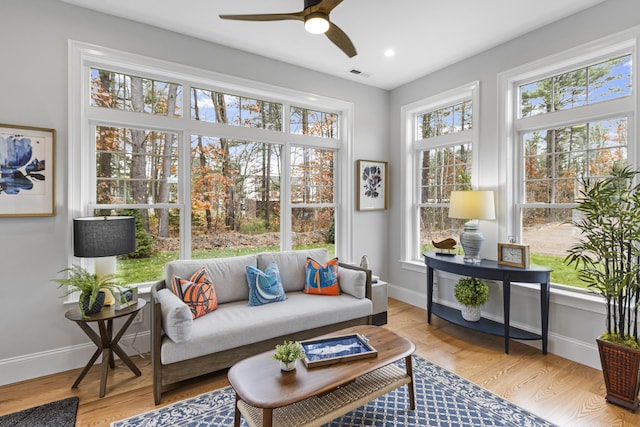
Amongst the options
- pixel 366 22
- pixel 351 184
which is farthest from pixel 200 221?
pixel 366 22

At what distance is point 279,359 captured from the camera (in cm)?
179

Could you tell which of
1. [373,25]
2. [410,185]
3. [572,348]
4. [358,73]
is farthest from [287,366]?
[358,73]

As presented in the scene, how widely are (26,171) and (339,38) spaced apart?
8.53 ft

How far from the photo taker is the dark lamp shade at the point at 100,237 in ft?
7.83

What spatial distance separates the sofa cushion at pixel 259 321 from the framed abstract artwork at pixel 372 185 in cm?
164

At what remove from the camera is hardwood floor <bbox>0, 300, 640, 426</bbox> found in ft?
7.07

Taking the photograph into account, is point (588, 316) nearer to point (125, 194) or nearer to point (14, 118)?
point (125, 194)

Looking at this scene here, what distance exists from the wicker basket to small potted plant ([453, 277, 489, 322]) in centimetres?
108

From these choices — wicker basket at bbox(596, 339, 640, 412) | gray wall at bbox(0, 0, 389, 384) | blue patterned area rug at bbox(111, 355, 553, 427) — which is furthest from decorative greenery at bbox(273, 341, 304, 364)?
wicker basket at bbox(596, 339, 640, 412)

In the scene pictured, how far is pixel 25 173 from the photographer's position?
2.54 metres

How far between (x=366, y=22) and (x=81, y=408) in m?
3.74

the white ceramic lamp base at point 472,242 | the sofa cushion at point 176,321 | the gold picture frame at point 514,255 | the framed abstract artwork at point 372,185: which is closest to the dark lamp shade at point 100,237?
the sofa cushion at point 176,321

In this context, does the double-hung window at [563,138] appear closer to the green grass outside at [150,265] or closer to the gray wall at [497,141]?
the gray wall at [497,141]

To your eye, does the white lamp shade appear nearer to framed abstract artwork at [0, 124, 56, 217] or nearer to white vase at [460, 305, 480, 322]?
white vase at [460, 305, 480, 322]
